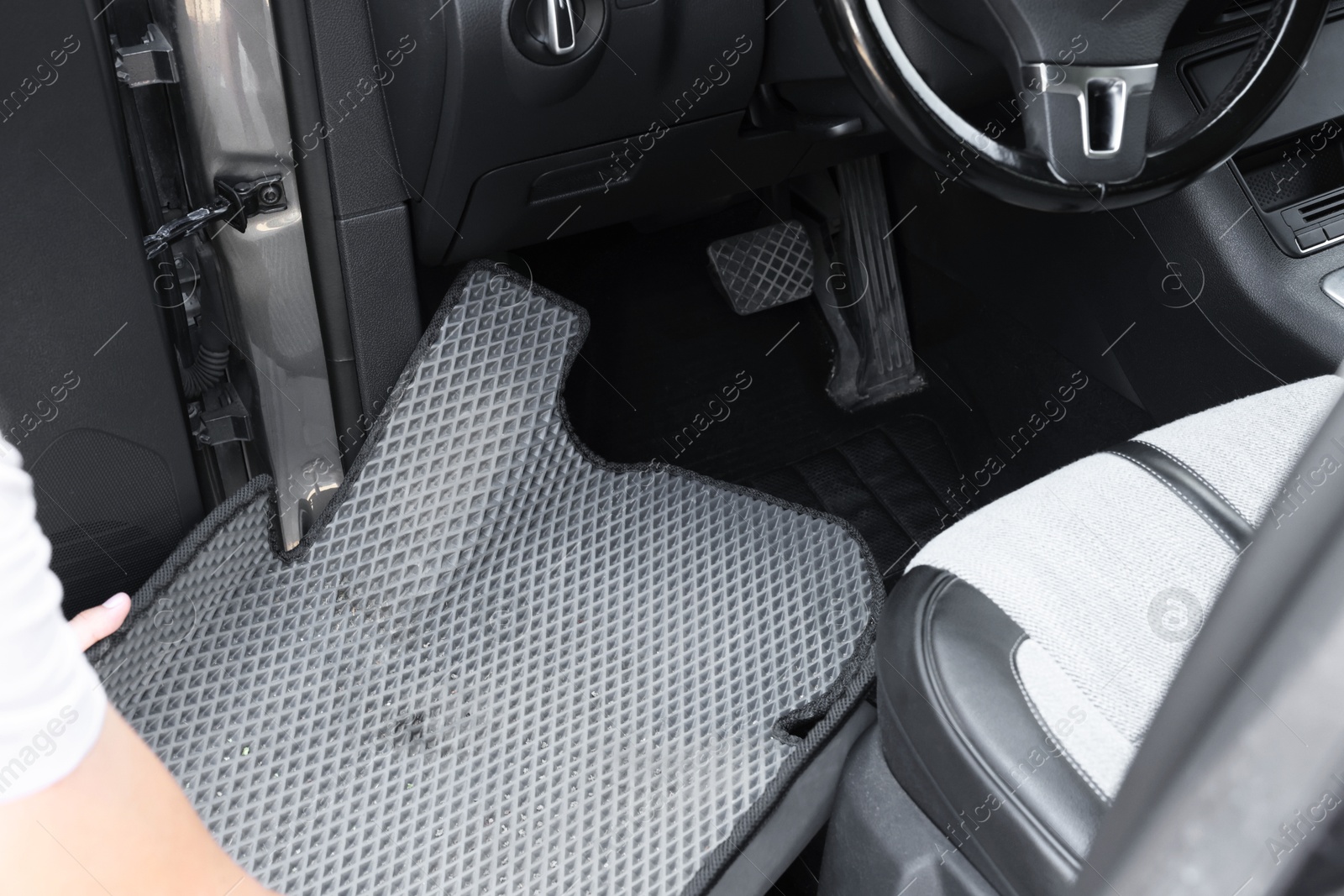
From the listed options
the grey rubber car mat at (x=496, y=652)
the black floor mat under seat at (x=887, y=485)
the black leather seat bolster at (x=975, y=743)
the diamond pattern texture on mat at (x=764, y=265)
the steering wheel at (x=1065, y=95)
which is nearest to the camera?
the black leather seat bolster at (x=975, y=743)

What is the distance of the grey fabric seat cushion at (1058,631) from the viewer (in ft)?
2.60

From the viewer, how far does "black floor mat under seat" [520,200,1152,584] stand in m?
1.70

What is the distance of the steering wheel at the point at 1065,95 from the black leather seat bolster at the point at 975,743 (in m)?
0.38

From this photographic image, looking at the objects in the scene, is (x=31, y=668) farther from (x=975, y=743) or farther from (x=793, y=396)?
(x=793, y=396)

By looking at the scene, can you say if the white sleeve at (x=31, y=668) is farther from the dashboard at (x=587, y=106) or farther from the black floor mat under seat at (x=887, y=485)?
the black floor mat under seat at (x=887, y=485)

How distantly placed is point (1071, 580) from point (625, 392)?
38.9 inches

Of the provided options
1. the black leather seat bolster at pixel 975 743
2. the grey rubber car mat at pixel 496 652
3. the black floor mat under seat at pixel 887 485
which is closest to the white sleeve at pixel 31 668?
the black leather seat bolster at pixel 975 743

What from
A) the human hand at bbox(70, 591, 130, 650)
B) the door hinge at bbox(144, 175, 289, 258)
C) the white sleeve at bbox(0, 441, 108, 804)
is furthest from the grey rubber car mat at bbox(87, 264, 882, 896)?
the white sleeve at bbox(0, 441, 108, 804)

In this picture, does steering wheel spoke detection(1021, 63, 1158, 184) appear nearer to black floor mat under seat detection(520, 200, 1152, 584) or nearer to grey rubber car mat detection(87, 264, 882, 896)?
grey rubber car mat detection(87, 264, 882, 896)

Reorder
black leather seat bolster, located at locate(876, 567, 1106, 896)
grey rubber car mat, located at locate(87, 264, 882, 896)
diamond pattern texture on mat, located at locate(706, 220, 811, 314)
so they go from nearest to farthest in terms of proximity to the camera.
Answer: black leather seat bolster, located at locate(876, 567, 1106, 896), grey rubber car mat, located at locate(87, 264, 882, 896), diamond pattern texture on mat, located at locate(706, 220, 811, 314)

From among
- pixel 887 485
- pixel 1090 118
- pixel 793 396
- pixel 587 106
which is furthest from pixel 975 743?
pixel 793 396

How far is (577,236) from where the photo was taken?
1727 mm

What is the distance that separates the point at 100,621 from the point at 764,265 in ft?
3.78

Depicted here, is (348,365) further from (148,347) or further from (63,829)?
(63,829)
